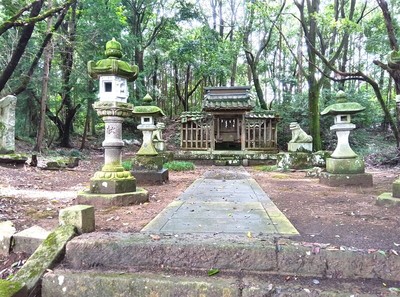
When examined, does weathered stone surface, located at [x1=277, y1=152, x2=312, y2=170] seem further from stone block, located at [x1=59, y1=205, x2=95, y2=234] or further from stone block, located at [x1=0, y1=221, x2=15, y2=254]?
stone block, located at [x1=0, y1=221, x2=15, y2=254]

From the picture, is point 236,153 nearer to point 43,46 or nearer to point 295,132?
point 295,132

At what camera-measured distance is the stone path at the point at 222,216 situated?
10.5ft

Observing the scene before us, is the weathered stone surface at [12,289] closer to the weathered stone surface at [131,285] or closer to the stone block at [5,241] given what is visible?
the weathered stone surface at [131,285]

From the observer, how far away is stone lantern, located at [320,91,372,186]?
21.4 feet

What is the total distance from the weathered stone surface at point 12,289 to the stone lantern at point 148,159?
4766 mm

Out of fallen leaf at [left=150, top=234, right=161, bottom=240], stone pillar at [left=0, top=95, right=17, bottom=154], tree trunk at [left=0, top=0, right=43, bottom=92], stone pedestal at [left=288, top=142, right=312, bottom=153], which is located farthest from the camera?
stone pedestal at [left=288, top=142, right=312, bottom=153]

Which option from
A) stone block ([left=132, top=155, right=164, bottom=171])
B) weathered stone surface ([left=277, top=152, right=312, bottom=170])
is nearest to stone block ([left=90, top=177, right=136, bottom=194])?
stone block ([left=132, top=155, right=164, bottom=171])

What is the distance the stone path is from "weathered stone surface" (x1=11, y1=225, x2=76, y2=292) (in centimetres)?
79

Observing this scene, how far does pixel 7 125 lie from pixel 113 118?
23.2 feet

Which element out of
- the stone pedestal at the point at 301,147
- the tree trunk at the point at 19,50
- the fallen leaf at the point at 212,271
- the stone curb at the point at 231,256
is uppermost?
the tree trunk at the point at 19,50

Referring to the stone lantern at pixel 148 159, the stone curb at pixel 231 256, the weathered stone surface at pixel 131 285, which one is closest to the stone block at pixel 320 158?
the stone lantern at pixel 148 159

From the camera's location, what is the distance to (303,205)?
15.2 feet

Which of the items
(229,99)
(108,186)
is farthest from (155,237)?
(229,99)

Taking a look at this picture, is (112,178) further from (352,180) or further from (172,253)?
(352,180)
